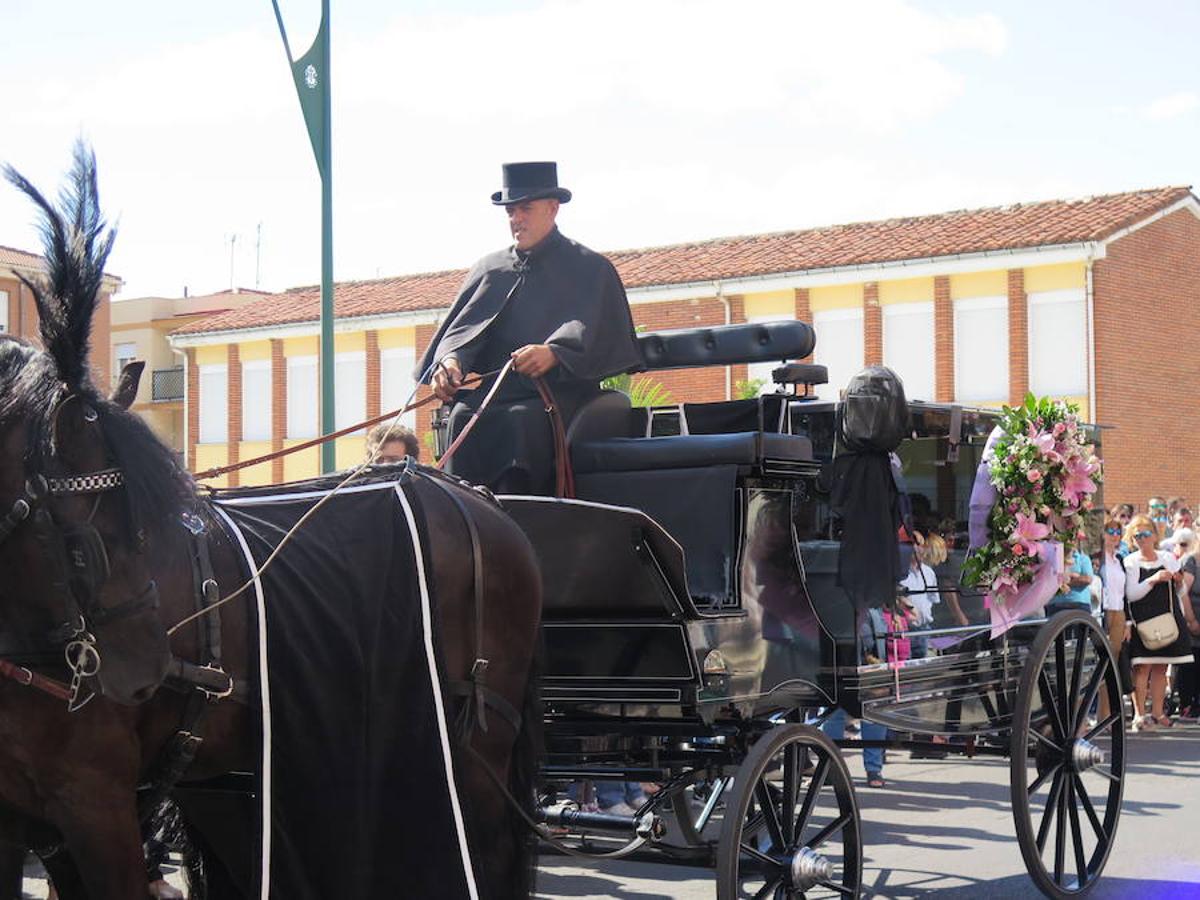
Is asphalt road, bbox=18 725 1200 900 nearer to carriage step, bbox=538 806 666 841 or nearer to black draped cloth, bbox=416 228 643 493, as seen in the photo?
carriage step, bbox=538 806 666 841

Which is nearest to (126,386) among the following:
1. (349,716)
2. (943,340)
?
(349,716)

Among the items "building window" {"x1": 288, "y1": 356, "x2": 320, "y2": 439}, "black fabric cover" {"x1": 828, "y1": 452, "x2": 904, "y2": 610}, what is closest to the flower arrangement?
"black fabric cover" {"x1": 828, "y1": 452, "x2": 904, "y2": 610}

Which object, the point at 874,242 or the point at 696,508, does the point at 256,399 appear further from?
the point at 696,508

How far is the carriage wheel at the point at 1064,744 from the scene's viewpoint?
6.75m

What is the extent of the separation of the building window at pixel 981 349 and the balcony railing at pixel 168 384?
30.2 metres

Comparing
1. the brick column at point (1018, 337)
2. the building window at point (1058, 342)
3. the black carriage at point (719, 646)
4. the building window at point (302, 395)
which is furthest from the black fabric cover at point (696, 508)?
the building window at point (302, 395)

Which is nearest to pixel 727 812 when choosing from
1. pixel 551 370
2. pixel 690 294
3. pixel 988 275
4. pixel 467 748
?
pixel 467 748

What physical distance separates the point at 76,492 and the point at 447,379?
213 centimetres

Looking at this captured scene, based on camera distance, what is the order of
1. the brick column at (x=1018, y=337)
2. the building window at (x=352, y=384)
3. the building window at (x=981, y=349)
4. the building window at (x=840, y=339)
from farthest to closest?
the building window at (x=352, y=384) → the building window at (x=840, y=339) → the building window at (x=981, y=349) → the brick column at (x=1018, y=337)

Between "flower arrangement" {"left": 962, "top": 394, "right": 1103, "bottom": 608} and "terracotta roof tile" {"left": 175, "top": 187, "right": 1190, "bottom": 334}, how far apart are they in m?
20.2

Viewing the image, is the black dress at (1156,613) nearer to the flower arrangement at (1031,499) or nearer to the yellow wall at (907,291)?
the flower arrangement at (1031,499)

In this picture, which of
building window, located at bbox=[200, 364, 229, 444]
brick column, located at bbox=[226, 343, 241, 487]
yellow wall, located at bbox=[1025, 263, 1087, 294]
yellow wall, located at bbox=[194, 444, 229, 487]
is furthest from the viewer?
yellow wall, located at bbox=[194, 444, 229, 487]

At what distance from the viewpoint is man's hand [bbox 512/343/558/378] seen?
5.57 meters

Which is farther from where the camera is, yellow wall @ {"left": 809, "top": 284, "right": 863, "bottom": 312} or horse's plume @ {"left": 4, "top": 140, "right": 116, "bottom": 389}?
yellow wall @ {"left": 809, "top": 284, "right": 863, "bottom": 312}
